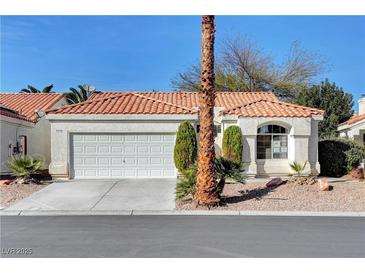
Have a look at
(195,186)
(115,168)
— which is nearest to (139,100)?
(115,168)

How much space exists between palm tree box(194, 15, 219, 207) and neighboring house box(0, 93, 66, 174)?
10.3m

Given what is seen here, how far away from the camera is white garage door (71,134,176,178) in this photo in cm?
1817

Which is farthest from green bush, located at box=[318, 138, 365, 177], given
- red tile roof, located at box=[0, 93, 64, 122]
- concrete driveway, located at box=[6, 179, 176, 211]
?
red tile roof, located at box=[0, 93, 64, 122]

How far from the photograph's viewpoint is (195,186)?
514 inches

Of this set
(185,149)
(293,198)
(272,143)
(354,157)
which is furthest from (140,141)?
(354,157)

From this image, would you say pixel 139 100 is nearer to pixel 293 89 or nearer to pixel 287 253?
pixel 287 253

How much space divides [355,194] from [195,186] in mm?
5539

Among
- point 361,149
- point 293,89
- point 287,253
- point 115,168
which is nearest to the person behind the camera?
point 287,253

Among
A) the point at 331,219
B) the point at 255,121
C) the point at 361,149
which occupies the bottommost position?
the point at 331,219

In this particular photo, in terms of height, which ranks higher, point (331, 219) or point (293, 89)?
point (293, 89)

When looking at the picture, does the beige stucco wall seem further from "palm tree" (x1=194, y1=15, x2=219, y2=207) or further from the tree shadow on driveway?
"palm tree" (x1=194, y1=15, x2=219, y2=207)

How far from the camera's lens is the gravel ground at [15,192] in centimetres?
1346

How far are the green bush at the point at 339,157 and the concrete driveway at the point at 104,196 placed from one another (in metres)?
7.92

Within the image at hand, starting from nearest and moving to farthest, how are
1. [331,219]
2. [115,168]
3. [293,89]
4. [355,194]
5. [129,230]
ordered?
[129,230]
[331,219]
[355,194]
[115,168]
[293,89]
